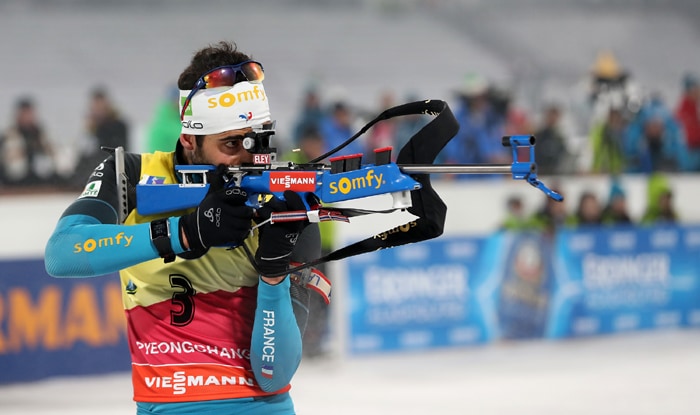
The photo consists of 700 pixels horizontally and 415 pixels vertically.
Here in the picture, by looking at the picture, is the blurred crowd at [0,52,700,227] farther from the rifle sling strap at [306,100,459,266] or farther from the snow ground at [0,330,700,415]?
the rifle sling strap at [306,100,459,266]

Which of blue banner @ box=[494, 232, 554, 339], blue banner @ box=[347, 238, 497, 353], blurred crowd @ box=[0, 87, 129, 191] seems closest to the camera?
blue banner @ box=[347, 238, 497, 353]

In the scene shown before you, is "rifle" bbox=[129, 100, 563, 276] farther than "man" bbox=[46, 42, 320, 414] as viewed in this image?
No

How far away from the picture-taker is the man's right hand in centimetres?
241

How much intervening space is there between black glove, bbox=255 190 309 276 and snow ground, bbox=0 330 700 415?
419 cm

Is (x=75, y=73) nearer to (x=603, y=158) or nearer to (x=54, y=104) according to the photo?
(x=54, y=104)

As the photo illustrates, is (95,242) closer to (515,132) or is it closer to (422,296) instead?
(422,296)

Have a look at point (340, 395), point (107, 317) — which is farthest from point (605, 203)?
point (107, 317)

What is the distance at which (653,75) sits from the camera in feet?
49.1

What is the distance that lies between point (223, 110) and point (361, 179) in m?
0.46

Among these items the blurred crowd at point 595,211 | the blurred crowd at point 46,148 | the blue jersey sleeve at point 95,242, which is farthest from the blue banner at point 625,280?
the blue jersey sleeve at point 95,242

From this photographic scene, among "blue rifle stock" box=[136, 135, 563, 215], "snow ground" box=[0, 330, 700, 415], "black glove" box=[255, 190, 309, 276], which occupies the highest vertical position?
"blue rifle stock" box=[136, 135, 563, 215]

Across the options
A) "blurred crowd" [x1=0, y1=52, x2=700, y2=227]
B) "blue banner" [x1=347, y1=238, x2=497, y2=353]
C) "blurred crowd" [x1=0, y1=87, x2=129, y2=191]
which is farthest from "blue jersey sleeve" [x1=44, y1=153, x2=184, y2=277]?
"blurred crowd" [x1=0, y1=87, x2=129, y2=191]

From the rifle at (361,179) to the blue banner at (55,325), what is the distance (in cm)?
502

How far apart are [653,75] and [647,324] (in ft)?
19.9
